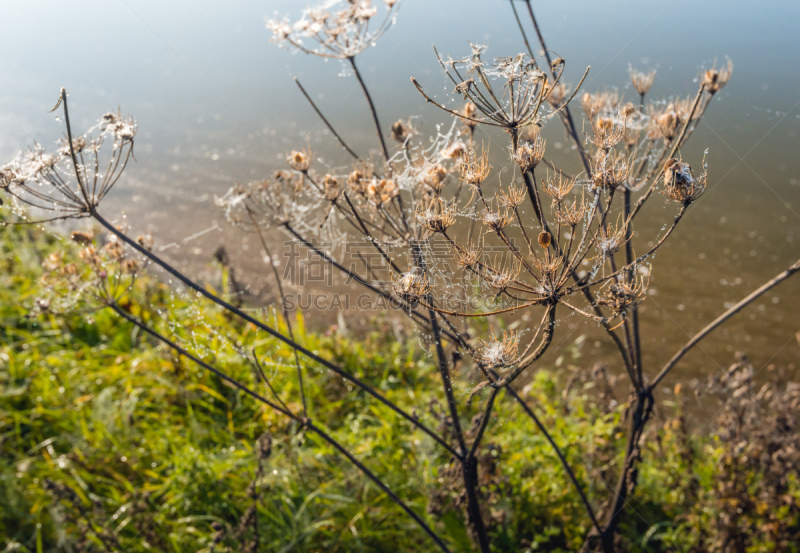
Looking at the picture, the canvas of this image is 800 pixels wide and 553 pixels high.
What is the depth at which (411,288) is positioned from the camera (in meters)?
1.53

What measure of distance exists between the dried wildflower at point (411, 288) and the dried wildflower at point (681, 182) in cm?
70

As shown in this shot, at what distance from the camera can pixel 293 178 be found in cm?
281

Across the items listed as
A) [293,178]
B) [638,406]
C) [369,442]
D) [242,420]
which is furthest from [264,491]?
[638,406]

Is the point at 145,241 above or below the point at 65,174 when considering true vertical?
above

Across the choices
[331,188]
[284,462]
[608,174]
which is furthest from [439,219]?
[284,462]

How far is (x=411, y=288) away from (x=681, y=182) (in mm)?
765

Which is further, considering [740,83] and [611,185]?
[740,83]

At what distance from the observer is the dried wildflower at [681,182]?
1496mm

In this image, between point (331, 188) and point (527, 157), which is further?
point (331, 188)

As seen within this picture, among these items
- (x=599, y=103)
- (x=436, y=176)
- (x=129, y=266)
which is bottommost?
(x=129, y=266)

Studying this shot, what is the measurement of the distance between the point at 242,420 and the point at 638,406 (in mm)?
2919

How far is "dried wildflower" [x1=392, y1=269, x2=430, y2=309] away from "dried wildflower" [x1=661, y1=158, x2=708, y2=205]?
2.28 feet

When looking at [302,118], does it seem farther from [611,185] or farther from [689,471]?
[611,185]

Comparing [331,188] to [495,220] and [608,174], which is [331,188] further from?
[608,174]
